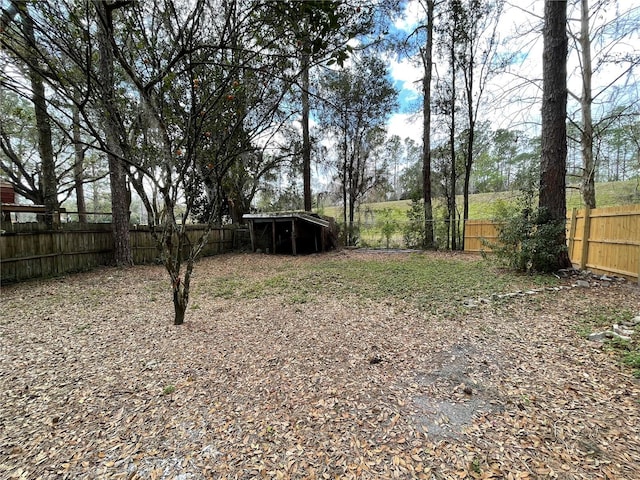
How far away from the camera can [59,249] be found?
19.9 ft

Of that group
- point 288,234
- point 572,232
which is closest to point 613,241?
point 572,232

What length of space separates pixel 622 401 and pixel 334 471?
190 cm

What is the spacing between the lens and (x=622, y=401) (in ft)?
5.74

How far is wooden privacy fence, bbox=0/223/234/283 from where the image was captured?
17.3 feet

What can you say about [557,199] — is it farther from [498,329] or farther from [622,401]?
[622,401]

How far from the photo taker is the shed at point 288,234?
34.8 feet

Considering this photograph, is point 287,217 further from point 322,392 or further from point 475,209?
point 475,209

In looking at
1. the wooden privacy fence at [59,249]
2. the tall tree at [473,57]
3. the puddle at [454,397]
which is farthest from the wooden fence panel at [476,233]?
the wooden privacy fence at [59,249]

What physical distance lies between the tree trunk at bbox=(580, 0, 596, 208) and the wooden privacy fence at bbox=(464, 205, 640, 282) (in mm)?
2775

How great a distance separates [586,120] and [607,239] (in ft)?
17.9

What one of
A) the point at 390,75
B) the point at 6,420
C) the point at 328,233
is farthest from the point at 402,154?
the point at 6,420

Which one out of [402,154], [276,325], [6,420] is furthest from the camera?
[402,154]

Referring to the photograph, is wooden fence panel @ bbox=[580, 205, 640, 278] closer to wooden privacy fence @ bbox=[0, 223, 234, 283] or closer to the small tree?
the small tree

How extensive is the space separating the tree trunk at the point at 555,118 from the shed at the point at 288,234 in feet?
22.3
